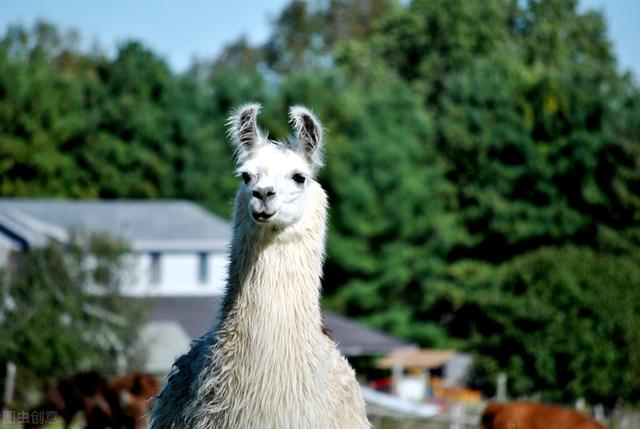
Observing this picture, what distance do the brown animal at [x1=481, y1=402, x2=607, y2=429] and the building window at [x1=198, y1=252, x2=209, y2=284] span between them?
26310 mm

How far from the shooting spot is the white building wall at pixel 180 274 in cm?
4341

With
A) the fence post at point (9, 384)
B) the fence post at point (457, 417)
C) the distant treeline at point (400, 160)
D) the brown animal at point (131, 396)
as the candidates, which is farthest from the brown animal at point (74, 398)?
the distant treeline at point (400, 160)

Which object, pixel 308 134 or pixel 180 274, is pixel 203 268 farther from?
pixel 308 134

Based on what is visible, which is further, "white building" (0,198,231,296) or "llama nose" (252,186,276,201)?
"white building" (0,198,231,296)

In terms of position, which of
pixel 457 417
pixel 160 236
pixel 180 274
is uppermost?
pixel 160 236

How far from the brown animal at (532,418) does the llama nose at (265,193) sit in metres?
12.2

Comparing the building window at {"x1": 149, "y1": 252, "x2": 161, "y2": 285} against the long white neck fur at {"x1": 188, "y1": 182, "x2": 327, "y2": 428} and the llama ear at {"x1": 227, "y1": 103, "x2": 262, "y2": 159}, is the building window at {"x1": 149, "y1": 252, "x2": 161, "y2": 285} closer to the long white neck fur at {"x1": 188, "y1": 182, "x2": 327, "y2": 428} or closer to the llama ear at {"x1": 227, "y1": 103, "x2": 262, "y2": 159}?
the llama ear at {"x1": 227, "y1": 103, "x2": 262, "y2": 159}

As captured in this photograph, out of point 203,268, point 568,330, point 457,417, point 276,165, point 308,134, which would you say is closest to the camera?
point 276,165

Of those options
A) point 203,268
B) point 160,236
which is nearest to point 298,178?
point 160,236

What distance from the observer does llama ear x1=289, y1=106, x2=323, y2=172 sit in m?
7.13

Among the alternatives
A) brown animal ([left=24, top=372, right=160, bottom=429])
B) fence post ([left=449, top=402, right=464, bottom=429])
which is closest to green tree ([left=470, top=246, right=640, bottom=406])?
fence post ([left=449, top=402, right=464, bottom=429])

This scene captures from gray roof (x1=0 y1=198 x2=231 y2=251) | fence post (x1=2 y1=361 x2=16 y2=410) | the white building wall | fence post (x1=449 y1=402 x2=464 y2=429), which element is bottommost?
fence post (x1=449 y1=402 x2=464 y2=429)

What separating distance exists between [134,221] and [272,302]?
1504 inches

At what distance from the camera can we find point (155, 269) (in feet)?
144
